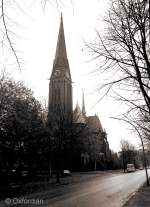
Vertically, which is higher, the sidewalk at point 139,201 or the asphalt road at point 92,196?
the sidewalk at point 139,201

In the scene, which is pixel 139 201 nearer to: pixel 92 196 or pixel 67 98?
pixel 92 196

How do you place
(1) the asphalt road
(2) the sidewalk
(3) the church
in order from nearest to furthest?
(2) the sidewalk, (1) the asphalt road, (3) the church

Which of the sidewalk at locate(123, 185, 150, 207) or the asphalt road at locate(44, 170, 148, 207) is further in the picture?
the asphalt road at locate(44, 170, 148, 207)

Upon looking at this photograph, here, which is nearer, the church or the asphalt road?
the asphalt road

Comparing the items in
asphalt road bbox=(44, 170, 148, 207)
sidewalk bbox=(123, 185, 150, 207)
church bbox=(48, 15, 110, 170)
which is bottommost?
asphalt road bbox=(44, 170, 148, 207)

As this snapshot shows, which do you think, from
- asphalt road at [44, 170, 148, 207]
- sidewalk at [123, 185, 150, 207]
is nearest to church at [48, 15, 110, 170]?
asphalt road at [44, 170, 148, 207]

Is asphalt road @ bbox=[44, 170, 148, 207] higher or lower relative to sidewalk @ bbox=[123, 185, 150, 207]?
lower

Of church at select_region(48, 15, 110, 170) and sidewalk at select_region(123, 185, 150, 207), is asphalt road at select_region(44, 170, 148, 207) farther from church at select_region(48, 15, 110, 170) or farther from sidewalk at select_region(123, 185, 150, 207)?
church at select_region(48, 15, 110, 170)

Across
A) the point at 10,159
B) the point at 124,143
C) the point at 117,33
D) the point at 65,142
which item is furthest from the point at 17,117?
the point at 124,143

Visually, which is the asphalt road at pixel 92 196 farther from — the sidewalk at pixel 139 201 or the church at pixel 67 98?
the church at pixel 67 98

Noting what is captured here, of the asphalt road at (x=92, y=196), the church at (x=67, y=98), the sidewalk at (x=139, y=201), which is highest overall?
the church at (x=67, y=98)

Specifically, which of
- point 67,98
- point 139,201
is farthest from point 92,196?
point 67,98

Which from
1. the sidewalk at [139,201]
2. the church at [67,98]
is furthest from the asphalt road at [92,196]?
the church at [67,98]

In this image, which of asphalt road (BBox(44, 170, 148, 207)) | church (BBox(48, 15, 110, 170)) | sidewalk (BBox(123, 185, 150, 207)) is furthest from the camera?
church (BBox(48, 15, 110, 170))
